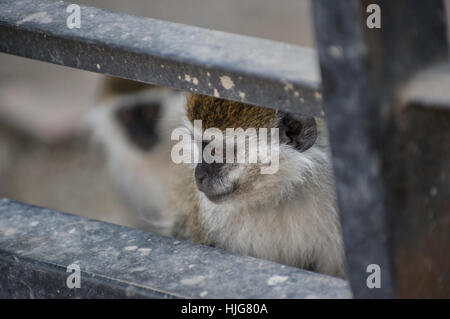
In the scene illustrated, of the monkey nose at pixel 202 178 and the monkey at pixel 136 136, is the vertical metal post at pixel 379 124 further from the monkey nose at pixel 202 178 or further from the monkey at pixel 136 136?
the monkey at pixel 136 136

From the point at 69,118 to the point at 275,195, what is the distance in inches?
107

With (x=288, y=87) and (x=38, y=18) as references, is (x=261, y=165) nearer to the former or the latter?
(x=38, y=18)

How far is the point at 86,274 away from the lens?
1077mm

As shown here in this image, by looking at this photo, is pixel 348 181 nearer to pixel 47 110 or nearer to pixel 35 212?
pixel 35 212

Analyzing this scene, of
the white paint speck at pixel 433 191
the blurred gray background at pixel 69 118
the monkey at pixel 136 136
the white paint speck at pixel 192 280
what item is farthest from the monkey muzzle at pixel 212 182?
the blurred gray background at pixel 69 118

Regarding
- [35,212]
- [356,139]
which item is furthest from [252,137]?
[356,139]

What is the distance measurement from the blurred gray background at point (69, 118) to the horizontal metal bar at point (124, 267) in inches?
117

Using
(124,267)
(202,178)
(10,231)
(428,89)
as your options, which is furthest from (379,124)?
(202,178)

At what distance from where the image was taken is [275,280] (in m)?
1.04

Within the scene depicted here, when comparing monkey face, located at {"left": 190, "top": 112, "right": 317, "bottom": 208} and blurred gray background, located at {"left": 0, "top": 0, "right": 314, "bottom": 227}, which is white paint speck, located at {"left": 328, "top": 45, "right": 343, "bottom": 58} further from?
blurred gray background, located at {"left": 0, "top": 0, "right": 314, "bottom": 227}

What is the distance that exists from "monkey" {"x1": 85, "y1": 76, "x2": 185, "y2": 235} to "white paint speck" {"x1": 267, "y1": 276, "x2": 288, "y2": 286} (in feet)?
7.89

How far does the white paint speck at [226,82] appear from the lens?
89 centimetres

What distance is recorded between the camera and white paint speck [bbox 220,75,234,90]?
886mm

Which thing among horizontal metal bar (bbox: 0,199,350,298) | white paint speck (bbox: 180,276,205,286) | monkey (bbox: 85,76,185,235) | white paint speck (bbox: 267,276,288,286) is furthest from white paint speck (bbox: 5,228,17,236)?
monkey (bbox: 85,76,185,235)
